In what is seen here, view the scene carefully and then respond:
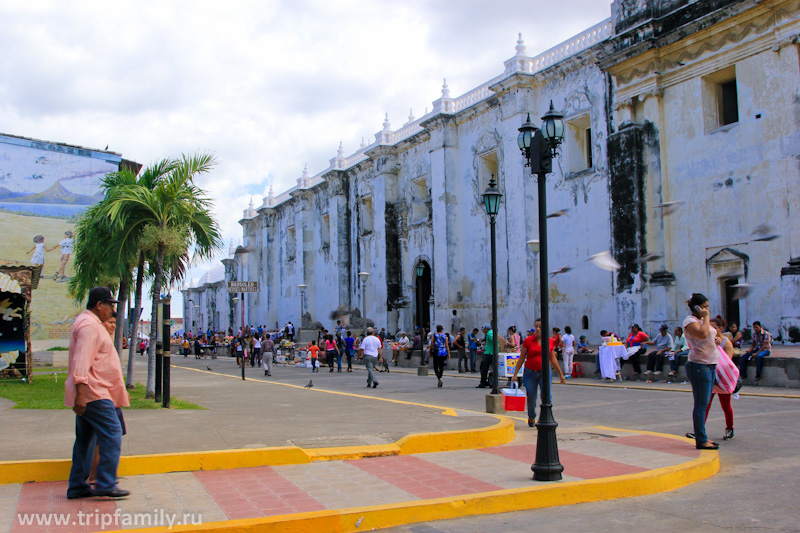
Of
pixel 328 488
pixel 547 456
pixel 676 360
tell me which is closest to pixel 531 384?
pixel 547 456

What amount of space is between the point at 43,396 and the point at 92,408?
932cm

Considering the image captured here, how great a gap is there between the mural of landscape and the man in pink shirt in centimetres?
3282

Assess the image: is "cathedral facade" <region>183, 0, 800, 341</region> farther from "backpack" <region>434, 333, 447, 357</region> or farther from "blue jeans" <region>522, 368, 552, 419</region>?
"blue jeans" <region>522, 368, 552, 419</region>

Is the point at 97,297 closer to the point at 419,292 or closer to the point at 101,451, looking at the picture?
the point at 101,451

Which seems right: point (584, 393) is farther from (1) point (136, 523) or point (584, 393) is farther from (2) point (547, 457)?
(1) point (136, 523)

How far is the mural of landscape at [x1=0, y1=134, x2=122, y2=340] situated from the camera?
35406 mm

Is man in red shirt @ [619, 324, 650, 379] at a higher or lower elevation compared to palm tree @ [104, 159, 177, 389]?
lower

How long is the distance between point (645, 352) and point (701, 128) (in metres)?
7.58

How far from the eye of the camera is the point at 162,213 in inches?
505

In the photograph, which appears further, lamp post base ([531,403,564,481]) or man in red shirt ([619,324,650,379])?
man in red shirt ([619,324,650,379])

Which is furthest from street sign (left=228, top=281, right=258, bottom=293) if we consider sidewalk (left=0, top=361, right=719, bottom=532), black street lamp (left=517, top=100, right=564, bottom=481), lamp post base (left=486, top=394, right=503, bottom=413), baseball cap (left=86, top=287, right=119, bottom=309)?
baseball cap (left=86, top=287, right=119, bottom=309)

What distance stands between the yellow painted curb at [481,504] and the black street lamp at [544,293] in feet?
0.74

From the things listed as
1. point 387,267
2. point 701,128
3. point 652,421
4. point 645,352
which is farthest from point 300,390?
point 387,267

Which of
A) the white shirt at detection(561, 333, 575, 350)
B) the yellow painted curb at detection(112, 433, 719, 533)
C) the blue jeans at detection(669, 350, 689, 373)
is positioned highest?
the white shirt at detection(561, 333, 575, 350)
